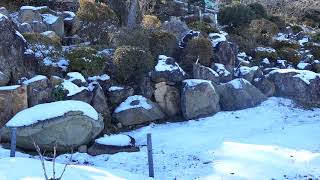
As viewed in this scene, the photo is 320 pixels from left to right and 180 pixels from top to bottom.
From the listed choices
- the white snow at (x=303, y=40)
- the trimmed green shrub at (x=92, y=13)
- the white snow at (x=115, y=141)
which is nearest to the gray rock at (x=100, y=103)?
the white snow at (x=115, y=141)

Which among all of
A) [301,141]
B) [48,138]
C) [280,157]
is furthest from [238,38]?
[48,138]

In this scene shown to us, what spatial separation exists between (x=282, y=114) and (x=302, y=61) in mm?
5647

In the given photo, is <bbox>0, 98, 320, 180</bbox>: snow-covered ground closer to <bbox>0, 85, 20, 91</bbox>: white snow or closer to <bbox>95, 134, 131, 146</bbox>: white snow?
<bbox>95, 134, 131, 146</bbox>: white snow

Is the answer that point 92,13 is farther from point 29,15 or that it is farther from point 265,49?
point 265,49

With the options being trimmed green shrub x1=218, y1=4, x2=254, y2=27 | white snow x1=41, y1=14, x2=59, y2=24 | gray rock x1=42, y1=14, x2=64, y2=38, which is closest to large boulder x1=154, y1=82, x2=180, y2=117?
gray rock x1=42, y1=14, x2=64, y2=38

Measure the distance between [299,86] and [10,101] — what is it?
9316mm

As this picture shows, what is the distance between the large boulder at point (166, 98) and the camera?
13036mm

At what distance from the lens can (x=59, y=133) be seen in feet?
32.9

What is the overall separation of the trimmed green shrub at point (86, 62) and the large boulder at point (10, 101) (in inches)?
91.7

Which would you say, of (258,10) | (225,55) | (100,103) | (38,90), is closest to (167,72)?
(100,103)

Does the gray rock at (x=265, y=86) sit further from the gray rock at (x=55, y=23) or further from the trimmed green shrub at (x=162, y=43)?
the gray rock at (x=55, y=23)

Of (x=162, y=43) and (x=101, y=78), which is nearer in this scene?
(x=101, y=78)

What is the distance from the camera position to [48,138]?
9938mm

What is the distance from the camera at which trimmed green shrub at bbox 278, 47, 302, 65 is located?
18.3 metres
